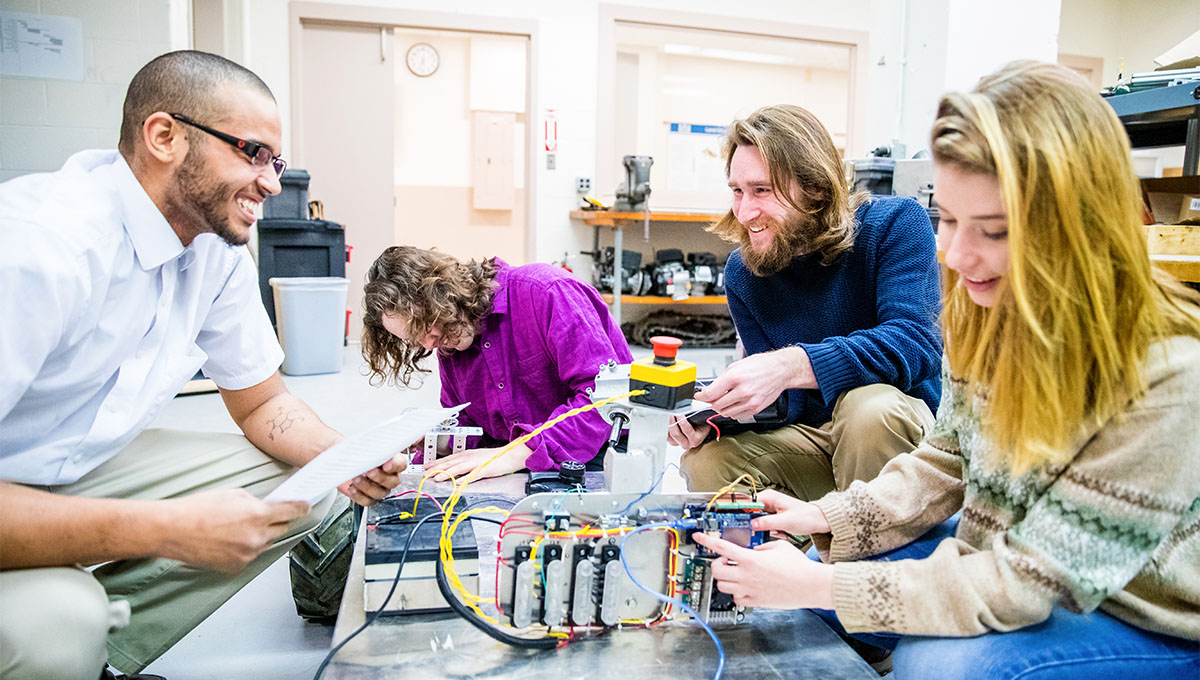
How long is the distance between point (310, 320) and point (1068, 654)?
3906 mm

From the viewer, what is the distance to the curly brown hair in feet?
5.82

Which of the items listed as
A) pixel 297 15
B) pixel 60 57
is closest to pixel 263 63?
pixel 297 15

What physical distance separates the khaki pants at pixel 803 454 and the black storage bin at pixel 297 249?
126 inches

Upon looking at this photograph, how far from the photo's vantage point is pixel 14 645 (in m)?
0.97

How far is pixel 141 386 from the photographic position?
1.30m

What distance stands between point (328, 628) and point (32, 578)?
2.35 feet

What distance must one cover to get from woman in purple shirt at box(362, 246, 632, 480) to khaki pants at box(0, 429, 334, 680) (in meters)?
0.40

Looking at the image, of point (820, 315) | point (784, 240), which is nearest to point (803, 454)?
point (820, 315)

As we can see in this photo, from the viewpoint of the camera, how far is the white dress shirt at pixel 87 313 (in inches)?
41.7

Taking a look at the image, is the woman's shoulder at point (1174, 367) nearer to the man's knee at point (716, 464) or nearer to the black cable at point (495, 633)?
the black cable at point (495, 633)

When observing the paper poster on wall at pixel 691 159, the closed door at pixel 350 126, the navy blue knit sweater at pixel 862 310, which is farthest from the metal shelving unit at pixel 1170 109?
the closed door at pixel 350 126

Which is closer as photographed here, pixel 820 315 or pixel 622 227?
pixel 820 315

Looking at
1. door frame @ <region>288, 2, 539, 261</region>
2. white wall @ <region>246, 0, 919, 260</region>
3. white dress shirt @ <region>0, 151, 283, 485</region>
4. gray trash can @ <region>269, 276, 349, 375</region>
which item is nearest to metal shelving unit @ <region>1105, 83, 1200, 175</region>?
white dress shirt @ <region>0, 151, 283, 485</region>

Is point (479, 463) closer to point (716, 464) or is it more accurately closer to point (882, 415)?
point (716, 464)
